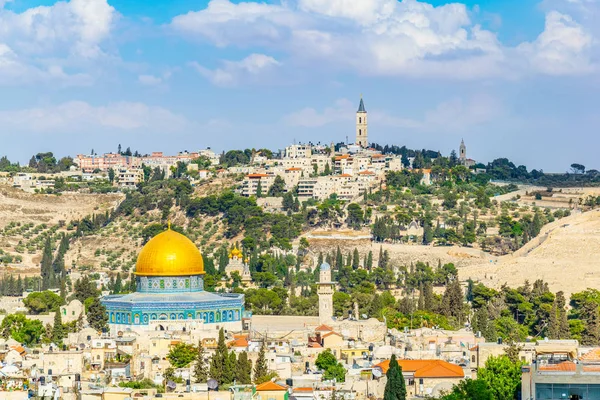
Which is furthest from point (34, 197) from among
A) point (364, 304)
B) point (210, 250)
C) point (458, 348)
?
point (458, 348)

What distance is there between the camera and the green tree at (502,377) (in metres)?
40.5

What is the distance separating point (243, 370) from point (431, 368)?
506 cm

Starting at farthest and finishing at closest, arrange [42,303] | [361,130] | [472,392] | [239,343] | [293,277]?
1. [361,130]
2. [293,277]
3. [42,303]
4. [239,343]
5. [472,392]

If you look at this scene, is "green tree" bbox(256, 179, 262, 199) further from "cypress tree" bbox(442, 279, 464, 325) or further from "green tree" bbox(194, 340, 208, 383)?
"green tree" bbox(194, 340, 208, 383)

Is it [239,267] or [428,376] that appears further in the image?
[239,267]

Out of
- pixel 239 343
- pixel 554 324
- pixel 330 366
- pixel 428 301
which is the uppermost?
pixel 428 301

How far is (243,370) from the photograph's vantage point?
4575 cm

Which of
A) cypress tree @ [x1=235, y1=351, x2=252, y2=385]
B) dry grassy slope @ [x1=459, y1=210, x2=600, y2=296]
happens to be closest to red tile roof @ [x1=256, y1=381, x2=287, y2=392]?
cypress tree @ [x1=235, y1=351, x2=252, y2=385]

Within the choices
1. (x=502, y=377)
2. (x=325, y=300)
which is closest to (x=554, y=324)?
(x=325, y=300)

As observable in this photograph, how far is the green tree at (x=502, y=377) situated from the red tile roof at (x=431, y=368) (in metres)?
1.08

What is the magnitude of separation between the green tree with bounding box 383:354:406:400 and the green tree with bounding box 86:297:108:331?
23050 mm

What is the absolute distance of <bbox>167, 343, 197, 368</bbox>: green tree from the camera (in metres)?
50.1

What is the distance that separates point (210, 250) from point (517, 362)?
58.9 metres

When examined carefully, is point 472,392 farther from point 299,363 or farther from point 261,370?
point 299,363
